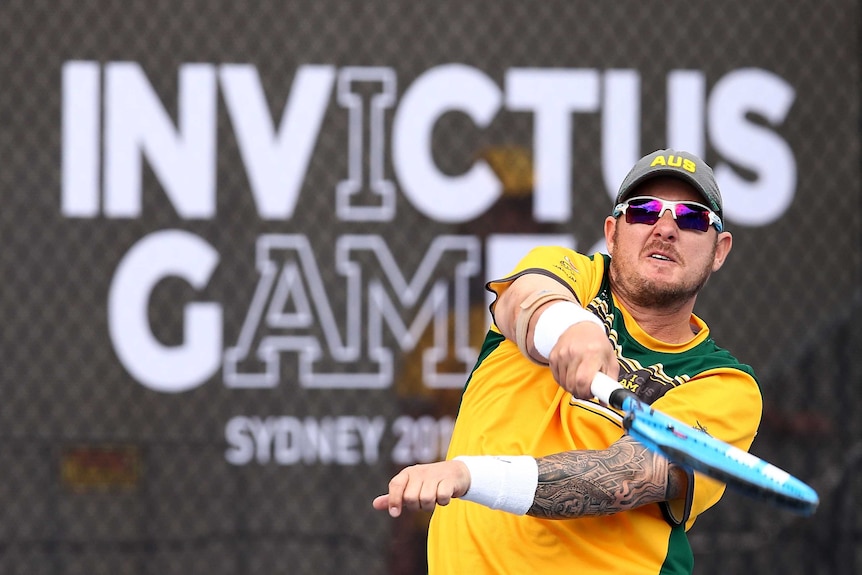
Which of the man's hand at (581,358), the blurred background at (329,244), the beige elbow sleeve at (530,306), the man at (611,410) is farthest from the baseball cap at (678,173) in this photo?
the blurred background at (329,244)

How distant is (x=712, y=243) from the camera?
84.7 inches

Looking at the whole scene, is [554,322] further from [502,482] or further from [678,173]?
[678,173]

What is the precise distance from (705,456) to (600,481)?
22 cm

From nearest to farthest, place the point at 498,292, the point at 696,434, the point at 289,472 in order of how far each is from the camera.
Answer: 1. the point at 696,434
2. the point at 498,292
3. the point at 289,472

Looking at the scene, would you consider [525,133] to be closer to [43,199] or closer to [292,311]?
[292,311]

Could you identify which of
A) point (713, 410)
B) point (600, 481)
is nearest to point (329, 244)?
point (713, 410)

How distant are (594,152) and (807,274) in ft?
2.87

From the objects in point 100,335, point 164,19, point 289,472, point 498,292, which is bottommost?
point 289,472

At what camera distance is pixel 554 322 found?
1812 mm

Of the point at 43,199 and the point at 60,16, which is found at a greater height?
the point at 60,16

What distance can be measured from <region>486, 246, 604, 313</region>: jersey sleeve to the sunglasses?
12cm

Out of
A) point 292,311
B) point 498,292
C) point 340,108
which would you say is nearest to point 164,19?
point 340,108

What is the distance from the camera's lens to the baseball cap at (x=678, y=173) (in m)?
2.09

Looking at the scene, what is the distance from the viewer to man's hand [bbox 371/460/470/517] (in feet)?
5.53
